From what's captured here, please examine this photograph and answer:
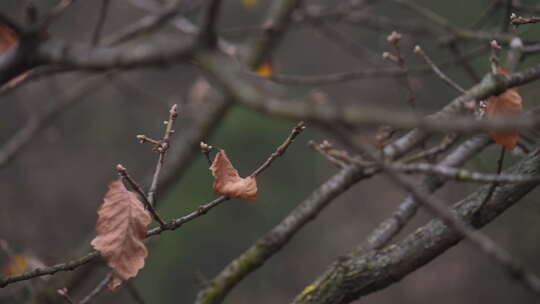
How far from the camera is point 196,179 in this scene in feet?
19.5

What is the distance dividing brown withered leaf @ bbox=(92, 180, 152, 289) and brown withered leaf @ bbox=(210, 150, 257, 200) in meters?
0.19

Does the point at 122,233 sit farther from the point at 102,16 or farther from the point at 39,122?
the point at 39,122

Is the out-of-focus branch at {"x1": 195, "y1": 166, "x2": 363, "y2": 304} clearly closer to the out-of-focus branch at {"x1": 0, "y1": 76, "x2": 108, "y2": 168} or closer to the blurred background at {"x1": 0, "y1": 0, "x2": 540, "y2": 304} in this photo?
the out-of-focus branch at {"x1": 0, "y1": 76, "x2": 108, "y2": 168}

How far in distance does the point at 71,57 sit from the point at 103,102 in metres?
7.32

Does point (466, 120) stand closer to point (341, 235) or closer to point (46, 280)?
point (46, 280)

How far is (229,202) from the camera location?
6688 mm

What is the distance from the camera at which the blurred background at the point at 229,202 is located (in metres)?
5.98

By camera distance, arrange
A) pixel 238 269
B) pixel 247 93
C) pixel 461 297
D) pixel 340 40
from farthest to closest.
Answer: pixel 461 297 → pixel 340 40 → pixel 238 269 → pixel 247 93

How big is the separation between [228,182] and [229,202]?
5573mm

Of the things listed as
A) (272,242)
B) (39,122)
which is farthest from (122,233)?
(39,122)

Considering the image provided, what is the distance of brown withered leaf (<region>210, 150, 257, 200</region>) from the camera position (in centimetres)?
115

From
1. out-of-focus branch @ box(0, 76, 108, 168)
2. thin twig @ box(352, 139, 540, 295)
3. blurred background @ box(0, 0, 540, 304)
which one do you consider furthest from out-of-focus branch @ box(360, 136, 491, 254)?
blurred background @ box(0, 0, 540, 304)

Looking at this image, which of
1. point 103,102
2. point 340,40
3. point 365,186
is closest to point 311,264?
point 365,186

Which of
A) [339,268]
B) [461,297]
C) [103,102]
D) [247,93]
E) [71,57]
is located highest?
[103,102]
